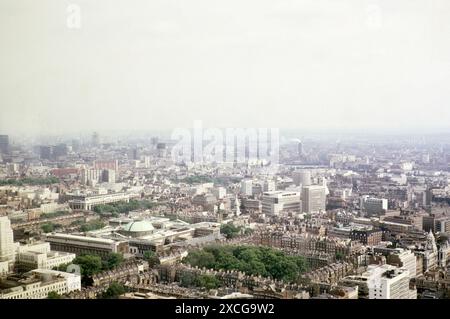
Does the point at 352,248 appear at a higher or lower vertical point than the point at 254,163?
lower

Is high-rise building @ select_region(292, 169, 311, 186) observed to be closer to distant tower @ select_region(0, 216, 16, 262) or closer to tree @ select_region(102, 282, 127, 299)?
tree @ select_region(102, 282, 127, 299)

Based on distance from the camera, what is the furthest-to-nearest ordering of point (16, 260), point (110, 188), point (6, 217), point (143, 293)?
point (110, 188) < point (6, 217) < point (16, 260) < point (143, 293)

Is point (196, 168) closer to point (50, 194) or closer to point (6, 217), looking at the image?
point (50, 194)

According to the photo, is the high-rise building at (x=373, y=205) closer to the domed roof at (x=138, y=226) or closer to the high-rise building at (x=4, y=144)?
the domed roof at (x=138, y=226)

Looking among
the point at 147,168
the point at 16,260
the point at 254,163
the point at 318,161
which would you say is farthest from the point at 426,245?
the point at 16,260
